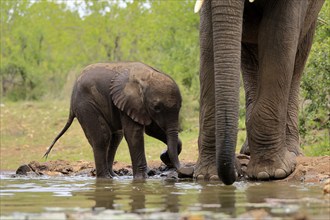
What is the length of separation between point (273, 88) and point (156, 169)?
242 cm

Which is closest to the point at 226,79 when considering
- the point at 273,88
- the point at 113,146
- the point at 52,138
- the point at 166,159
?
the point at 273,88

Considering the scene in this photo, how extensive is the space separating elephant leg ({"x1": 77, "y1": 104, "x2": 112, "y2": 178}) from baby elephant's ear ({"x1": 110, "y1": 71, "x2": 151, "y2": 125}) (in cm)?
33

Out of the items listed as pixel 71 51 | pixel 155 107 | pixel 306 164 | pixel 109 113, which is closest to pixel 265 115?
pixel 306 164

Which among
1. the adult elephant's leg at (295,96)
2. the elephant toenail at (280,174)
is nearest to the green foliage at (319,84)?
the adult elephant's leg at (295,96)

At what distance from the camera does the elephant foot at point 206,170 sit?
7.64 m

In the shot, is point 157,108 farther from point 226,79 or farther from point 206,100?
point 226,79

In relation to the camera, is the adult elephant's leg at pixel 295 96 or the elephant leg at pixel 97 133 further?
the adult elephant's leg at pixel 295 96

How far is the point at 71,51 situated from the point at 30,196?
32987 millimetres

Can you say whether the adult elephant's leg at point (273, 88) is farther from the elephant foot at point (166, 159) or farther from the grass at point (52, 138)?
the grass at point (52, 138)

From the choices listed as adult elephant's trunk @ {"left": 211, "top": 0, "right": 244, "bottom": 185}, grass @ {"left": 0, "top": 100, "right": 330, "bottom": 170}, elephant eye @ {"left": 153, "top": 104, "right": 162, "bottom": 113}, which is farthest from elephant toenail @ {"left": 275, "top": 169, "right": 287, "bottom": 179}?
grass @ {"left": 0, "top": 100, "right": 330, "bottom": 170}

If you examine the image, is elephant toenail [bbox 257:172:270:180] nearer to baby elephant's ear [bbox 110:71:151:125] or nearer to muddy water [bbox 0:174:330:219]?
muddy water [bbox 0:174:330:219]

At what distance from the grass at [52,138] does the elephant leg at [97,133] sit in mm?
4132

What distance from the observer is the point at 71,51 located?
126 ft

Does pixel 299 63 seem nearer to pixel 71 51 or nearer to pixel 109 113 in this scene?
pixel 109 113
